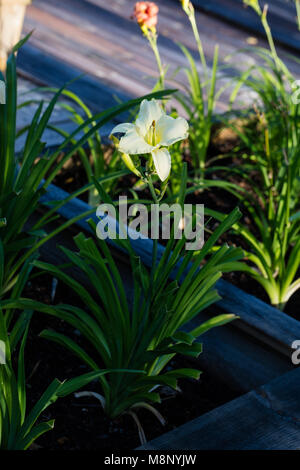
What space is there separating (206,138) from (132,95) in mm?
846

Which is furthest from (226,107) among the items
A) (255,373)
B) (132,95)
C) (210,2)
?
(210,2)

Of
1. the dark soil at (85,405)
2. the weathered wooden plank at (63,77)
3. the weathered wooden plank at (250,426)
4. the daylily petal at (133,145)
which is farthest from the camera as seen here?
the weathered wooden plank at (63,77)

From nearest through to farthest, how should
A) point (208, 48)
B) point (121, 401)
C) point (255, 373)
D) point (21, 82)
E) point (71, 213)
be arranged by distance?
point (121, 401)
point (255, 373)
point (71, 213)
point (21, 82)
point (208, 48)

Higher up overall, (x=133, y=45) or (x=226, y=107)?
(x=133, y=45)

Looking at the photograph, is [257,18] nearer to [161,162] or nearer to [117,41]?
[117,41]

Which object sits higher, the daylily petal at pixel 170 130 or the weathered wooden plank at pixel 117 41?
the weathered wooden plank at pixel 117 41

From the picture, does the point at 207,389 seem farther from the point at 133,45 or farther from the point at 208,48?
the point at 208,48

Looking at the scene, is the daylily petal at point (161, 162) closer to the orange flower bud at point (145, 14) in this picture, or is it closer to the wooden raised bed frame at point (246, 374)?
the wooden raised bed frame at point (246, 374)

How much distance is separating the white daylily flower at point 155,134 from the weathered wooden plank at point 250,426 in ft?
1.57

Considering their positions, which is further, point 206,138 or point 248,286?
point 206,138

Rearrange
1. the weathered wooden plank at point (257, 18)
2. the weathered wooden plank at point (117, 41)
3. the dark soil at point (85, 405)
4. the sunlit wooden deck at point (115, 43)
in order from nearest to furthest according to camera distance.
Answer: the dark soil at point (85, 405) < the sunlit wooden deck at point (115, 43) < the weathered wooden plank at point (117, 41) < the weathered wooden plank at point (257, 18)

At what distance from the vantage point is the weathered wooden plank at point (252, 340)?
62.1 inches

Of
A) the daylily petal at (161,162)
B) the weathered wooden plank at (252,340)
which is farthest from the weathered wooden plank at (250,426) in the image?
the daylily petal at (161,162)

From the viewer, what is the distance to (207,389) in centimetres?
166
